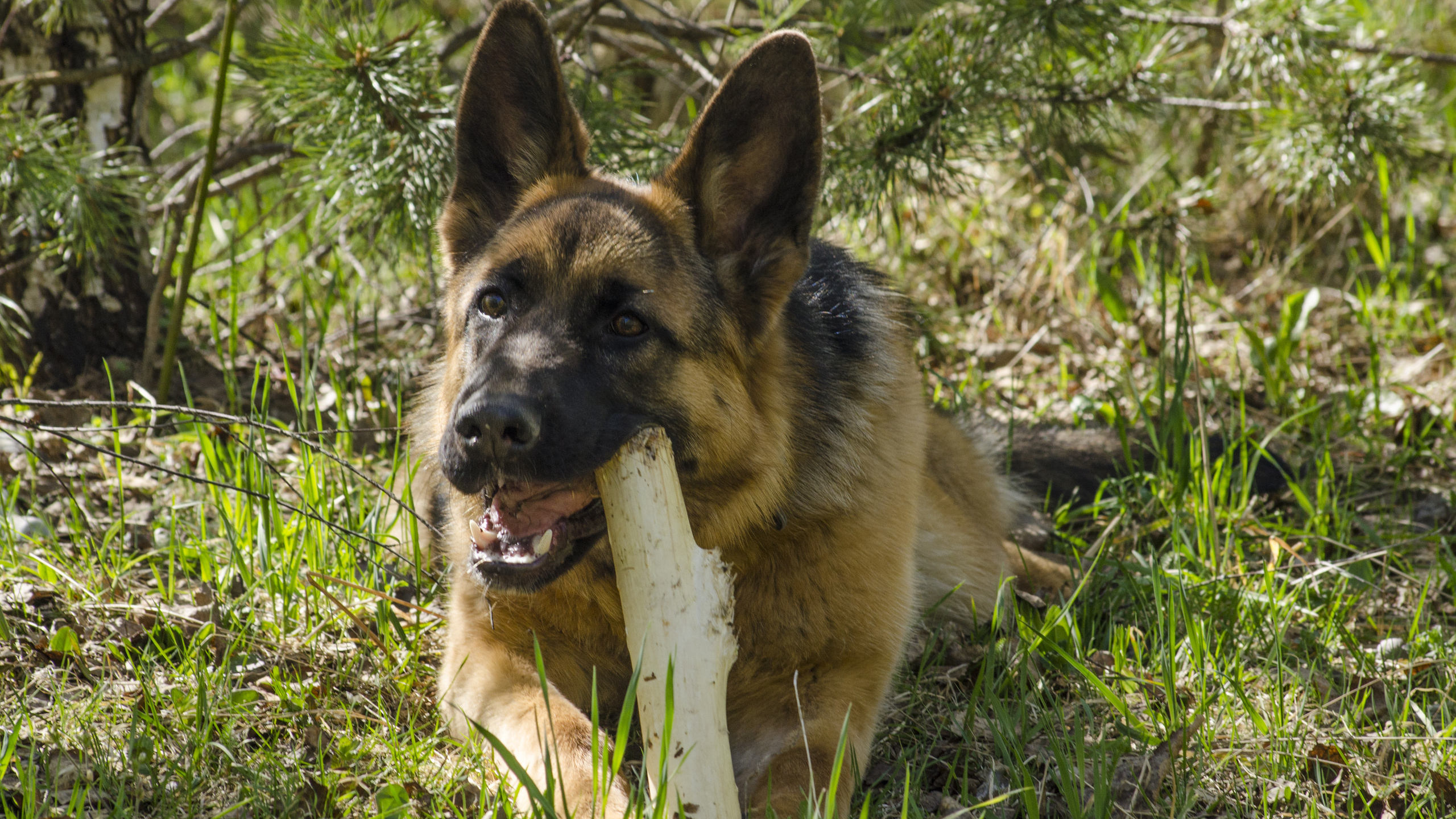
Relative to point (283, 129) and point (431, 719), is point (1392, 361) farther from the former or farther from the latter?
point (283, 129)

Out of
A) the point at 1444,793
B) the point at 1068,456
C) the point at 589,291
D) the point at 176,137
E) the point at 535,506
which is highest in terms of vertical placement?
the point at 589,291

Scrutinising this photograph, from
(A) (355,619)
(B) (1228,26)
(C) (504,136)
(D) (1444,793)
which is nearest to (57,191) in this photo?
(C) (504,136)

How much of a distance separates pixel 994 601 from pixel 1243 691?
46.2 inches

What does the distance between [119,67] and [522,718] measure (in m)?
3.44

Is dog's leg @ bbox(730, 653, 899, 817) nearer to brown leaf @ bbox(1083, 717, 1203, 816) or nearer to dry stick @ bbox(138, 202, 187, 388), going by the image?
brown leaf @ bbox(1083, 717, 1203, 816)

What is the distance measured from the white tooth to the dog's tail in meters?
2.39

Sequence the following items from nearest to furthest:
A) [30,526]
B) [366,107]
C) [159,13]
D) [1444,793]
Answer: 1. [1444,793]
2. [30,526]
3. [366,107]
4. [159,13]

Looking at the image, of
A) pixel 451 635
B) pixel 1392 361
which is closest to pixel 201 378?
pixel 451 635

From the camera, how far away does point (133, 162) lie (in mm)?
4555

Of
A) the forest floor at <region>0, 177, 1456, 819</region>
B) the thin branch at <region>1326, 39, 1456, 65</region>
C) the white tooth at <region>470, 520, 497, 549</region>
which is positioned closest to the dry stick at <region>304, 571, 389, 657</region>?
the forest floor at <region>0, 177, 1456, 819</region>

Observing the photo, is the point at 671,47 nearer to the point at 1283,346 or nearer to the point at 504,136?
the point at 504,136

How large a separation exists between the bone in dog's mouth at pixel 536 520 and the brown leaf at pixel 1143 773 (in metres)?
1.33

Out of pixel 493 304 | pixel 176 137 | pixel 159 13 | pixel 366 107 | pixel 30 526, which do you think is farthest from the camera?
pixel 176 137

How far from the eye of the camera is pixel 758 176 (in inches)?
111
